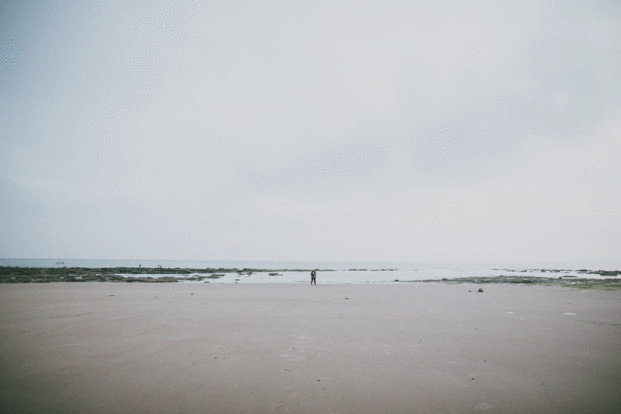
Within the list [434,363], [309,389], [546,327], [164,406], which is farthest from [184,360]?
[546,327]

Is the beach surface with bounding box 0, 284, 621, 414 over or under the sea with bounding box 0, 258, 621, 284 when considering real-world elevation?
over

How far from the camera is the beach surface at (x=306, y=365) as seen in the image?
4.73m

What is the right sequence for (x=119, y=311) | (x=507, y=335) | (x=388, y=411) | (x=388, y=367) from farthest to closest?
1. (x=119, y=311)
2. (x=507, y=335)
3. (x=388, y=367)
4. (x=388, y=411)

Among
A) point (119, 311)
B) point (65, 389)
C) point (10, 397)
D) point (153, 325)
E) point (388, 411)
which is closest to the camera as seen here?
point (388, 411)

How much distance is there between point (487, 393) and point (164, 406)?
226 inches

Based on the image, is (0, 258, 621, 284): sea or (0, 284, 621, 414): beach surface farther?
(0, 258, 621, 284): sea

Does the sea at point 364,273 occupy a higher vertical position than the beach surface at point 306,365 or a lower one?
lower

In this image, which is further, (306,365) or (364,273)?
(364,273)

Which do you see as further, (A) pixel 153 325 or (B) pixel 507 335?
(A) pixel 153 325

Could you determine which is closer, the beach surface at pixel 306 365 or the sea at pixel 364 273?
the beach surface at pixel 306 365

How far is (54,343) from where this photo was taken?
25.6 feet

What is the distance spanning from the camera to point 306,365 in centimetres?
638

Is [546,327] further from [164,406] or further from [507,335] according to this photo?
[164,406]

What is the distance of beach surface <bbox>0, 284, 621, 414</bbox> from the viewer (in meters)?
4.73
